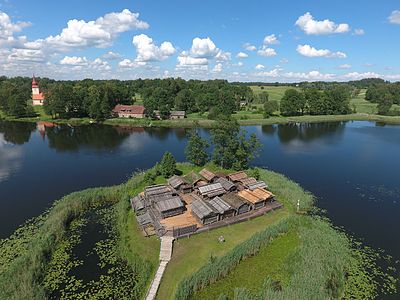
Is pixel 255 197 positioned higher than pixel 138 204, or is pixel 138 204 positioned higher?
pixel 255 197

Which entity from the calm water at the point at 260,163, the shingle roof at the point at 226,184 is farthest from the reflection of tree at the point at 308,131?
the shingle roof at the point at 226,184

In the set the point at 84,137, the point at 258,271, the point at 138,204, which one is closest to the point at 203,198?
the point at 138,204

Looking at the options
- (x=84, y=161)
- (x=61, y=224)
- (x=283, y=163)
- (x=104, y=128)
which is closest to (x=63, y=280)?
(x=61, y=224)

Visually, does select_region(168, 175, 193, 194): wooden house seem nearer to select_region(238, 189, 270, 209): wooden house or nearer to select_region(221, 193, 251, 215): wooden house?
select_region(221, 193, 251, 215): wooden house

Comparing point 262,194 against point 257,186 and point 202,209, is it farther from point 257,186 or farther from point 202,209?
point 202,209

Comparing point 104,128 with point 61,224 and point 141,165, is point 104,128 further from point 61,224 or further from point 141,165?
point 61,224

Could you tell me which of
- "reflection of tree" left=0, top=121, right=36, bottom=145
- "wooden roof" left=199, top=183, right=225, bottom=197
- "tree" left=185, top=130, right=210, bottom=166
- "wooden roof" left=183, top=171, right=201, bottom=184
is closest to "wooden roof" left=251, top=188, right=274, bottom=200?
"wooden roof" left=199, top=183, right=225, bottom=197
